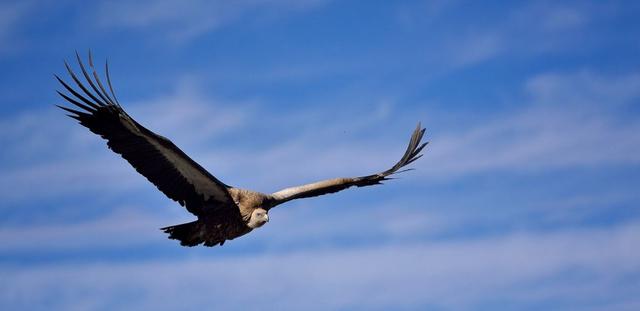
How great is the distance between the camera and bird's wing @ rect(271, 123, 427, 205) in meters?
24.2

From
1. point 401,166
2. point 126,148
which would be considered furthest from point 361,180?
point 126,148

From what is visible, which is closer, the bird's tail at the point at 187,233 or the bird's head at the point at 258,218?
the bird's tail at the point at 187,233

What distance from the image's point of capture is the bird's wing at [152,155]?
850 inches

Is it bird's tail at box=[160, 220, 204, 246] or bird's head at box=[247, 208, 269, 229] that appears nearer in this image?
bird's tail at box=[160, 220, 204, 246]

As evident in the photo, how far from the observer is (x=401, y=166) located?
25.8m

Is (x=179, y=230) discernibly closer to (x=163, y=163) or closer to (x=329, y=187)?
(x=163, y=163)

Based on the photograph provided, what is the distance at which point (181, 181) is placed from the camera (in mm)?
23078

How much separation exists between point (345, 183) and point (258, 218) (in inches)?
107

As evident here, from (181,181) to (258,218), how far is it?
1.56 metres

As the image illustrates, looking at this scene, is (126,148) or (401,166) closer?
(126,148)

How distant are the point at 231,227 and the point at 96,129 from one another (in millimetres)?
3163

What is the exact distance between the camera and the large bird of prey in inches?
854

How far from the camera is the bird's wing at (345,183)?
24250 millimetres

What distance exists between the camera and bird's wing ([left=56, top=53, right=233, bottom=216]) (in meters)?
21.6
